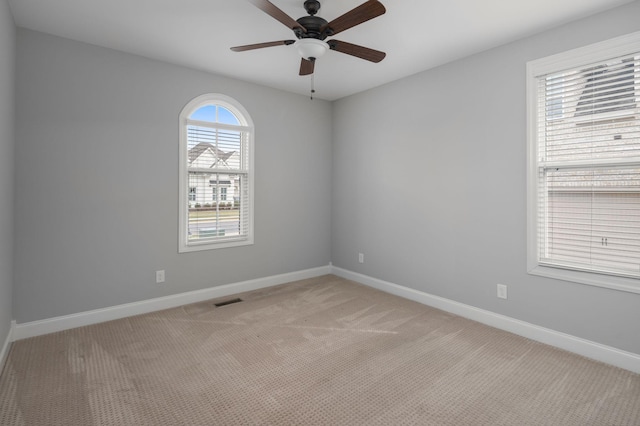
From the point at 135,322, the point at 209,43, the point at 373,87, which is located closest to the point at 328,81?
the point at 373,87

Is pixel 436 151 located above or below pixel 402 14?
below

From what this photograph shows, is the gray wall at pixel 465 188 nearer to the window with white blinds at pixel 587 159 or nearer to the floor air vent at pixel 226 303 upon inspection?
the window with white blinds at pixel 587 159

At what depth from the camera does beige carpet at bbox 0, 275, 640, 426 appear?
6.10 ft

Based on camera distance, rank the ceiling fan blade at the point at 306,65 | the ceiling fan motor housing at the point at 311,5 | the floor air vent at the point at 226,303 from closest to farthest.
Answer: the ceiling fan motor housing at the point at 311,5, the ceiling fan blade at the point at 306,65, the floor air vent at the point at 226,303

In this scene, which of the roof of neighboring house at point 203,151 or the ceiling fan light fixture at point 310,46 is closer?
the ceiling fan light fixture at point 310,46

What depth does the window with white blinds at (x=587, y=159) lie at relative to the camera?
2352mm

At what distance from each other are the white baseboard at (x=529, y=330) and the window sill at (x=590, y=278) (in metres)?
0.46

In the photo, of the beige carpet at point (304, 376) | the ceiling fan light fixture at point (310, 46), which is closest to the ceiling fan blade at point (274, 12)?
the ceiling fan light fixture at point (310, 46)

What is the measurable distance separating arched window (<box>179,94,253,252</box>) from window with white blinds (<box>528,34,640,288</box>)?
122 inches

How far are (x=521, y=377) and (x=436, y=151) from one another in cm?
227

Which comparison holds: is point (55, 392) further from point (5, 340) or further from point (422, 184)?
point (422, 184)

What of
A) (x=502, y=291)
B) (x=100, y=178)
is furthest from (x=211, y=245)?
(x=502, y=291)

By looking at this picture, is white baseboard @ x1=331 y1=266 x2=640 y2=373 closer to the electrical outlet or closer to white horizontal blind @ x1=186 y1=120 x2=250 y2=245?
the electrical outlet

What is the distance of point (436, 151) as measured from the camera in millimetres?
3557
